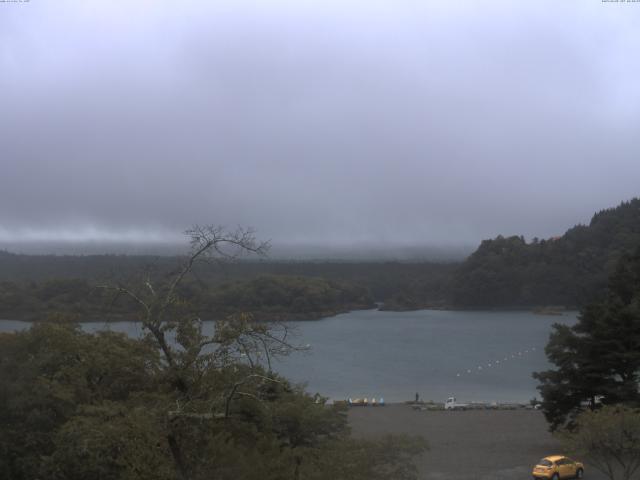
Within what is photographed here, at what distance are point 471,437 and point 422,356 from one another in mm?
27121

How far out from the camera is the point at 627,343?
16.7 m

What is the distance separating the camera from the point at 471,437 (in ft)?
64.5

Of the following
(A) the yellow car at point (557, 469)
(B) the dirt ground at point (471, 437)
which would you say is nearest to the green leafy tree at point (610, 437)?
(A) the yellow car at point (557, 469)

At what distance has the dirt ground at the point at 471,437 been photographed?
48.6ft

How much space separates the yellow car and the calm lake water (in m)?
12.0

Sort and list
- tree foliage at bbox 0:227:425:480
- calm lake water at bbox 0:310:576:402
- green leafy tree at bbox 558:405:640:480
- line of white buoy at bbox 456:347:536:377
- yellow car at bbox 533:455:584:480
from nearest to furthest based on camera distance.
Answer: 1. tree foliage at bbox 0:227:425:480
2. green leafy tree at bbox 558:405:640:480
3. yellow car at bbox 533:455:584:480
4. calm lake water at bbox 0:310:576:402
5. line of white buoy at bbox 456:347:536:377

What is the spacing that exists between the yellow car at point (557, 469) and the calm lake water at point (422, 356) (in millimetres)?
11988

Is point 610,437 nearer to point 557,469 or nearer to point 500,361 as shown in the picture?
point 557,469

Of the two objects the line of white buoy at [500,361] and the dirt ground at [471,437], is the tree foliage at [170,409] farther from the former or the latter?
the line of white buoy at [500,361]

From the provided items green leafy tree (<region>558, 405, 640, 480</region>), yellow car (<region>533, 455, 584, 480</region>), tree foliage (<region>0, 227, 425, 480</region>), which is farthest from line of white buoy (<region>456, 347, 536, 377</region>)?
tree foliage (<region>0, 227, 425, 480</region>)

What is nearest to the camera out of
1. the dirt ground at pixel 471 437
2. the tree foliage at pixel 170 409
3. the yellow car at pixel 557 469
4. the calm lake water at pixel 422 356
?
the tree foliage at pixel 170 409

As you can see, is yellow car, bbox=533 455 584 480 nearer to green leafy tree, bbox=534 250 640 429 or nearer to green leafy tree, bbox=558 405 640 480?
green leafy tree, bbox=558 405 640 480

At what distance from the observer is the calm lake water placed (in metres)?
34.4

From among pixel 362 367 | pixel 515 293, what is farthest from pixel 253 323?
pixel 515 293
